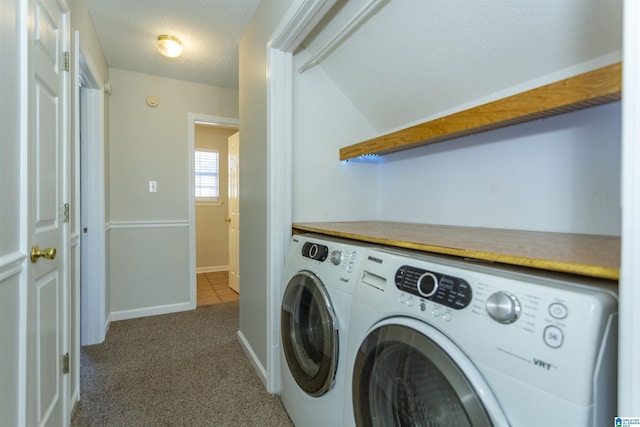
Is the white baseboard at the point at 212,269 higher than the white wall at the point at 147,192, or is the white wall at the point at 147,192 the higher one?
the white wall at the point at 147,192

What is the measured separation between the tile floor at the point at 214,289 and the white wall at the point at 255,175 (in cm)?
125

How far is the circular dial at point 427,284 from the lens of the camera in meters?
0.77

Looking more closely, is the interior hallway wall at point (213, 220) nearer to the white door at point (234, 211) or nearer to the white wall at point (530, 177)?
the white door at point (234, 211)

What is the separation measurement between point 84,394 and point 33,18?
1.93 m

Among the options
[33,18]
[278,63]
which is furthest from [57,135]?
[278,63]

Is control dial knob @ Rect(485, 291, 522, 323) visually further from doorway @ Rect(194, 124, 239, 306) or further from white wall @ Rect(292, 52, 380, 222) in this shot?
doorway @ Rect(194, 124, 239, 306)

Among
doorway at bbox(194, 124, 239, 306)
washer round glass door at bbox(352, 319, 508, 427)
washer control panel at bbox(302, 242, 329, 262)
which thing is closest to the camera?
washer round glass door at bbox(352, 319, 508, 427)

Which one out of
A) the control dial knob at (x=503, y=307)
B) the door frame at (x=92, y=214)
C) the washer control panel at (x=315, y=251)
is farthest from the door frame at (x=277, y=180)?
the door frame at (x=92, y=214)

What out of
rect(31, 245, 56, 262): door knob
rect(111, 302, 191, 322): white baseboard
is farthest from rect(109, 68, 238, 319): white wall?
rect(31, 245, 56, 262): door knob

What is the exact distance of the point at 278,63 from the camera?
1734 mm

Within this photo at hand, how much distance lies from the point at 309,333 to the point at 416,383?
671 mm

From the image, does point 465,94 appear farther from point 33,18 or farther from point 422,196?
point 33,18

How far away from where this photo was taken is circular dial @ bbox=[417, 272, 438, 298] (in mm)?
770

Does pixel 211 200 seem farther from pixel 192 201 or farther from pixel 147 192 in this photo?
pixel 147 192
